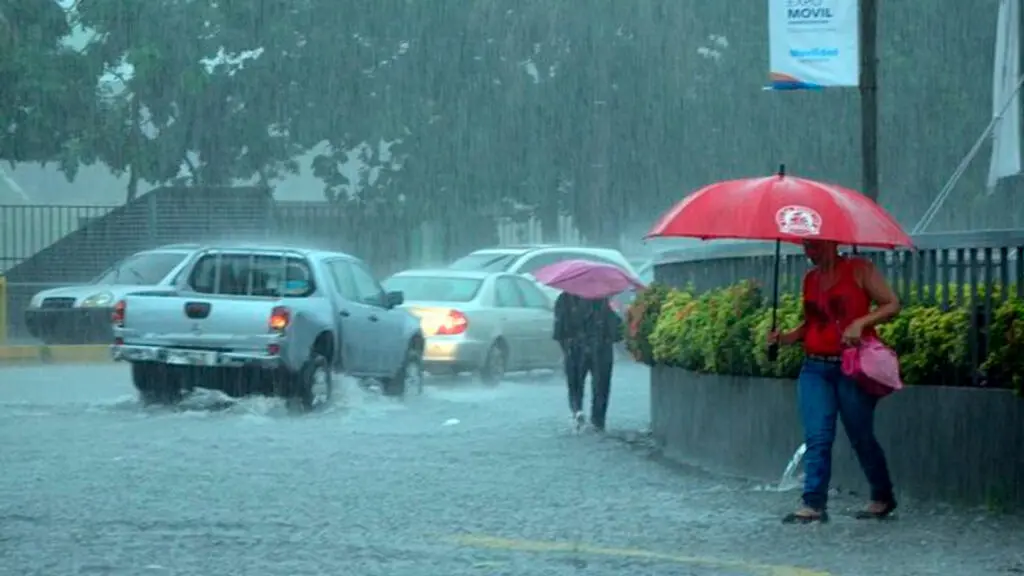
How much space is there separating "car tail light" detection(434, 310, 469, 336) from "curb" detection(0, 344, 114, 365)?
664 centimetres

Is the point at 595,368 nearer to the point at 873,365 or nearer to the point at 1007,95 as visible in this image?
the point at 1007,95

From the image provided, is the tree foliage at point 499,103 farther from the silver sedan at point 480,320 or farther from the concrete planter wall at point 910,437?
the concrete planter wall at point 910,437

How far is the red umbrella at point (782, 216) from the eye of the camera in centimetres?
1070

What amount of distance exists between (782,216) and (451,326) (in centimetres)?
1386

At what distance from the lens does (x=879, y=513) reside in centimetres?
1105

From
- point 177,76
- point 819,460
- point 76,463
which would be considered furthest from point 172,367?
point 177,76

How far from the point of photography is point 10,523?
10883 mm

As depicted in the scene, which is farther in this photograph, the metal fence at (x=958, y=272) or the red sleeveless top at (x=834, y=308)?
the metal fence at (x=958, y=272)

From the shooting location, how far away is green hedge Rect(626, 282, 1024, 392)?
11.1m

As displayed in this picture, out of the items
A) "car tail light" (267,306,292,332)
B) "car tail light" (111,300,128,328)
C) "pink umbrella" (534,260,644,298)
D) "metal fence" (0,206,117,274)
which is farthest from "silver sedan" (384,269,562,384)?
"metal fence" (0,206,117,274)

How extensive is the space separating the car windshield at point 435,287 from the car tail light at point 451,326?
628mm

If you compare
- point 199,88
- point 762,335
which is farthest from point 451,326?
point 199,88

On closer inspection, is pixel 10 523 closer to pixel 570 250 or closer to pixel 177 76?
pixel 570 250

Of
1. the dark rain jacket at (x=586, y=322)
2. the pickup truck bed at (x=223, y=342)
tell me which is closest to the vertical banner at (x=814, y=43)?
the dark rain jacket at (x=586, y=322)
